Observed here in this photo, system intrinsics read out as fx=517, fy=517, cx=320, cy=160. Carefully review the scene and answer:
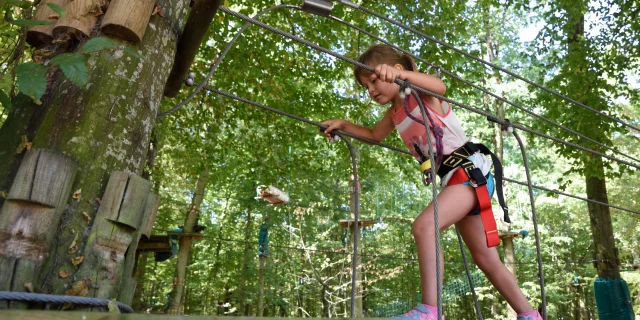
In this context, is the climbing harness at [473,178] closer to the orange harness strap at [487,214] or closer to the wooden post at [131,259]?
the orange harness strap at [487,214]

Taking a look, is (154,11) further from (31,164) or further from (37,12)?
(31,164)

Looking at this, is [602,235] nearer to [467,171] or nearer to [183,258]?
[467,171]

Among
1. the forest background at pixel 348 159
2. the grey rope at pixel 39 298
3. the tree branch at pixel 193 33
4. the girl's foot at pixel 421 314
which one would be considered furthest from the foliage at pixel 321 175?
the grey rope at pixel 39 298

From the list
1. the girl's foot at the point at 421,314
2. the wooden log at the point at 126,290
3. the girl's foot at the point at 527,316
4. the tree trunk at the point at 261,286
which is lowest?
the wooden log at the point at 126,290

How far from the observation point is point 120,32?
1446mm

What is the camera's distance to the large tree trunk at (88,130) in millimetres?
1197

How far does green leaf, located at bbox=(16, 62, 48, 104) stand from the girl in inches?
41.6

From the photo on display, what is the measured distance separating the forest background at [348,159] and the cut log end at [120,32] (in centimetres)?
34

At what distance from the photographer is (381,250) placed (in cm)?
1450

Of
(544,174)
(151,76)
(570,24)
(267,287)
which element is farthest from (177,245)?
(544,174)

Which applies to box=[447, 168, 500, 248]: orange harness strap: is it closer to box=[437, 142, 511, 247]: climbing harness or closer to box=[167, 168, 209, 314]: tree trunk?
box=[437, 142, 511, 247]: climbing harness

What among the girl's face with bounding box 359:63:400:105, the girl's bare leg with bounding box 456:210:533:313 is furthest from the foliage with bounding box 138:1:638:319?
the girl's bare leg with bounding box 456:210:533:313

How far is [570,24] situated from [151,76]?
6.76m

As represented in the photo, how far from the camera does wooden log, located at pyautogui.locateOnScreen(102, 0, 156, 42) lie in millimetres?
1418
